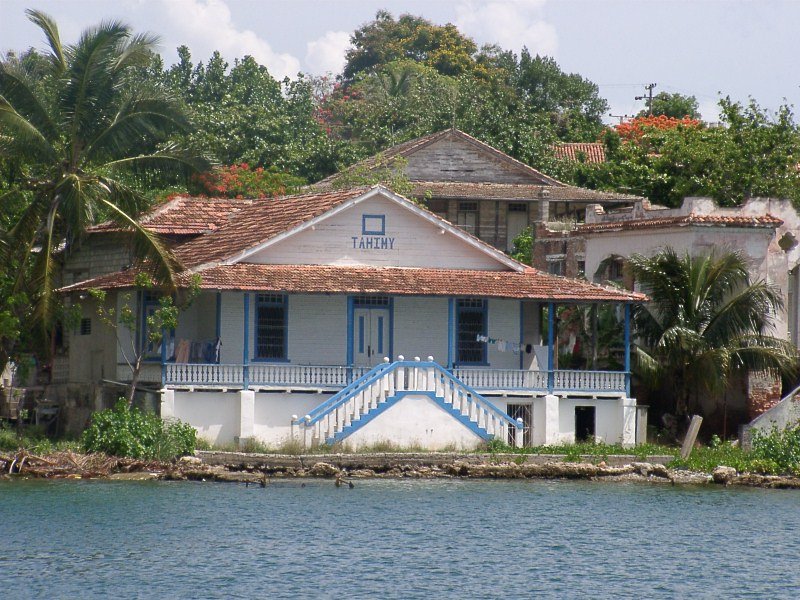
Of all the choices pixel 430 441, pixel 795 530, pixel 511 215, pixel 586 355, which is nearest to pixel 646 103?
pixel 511 215

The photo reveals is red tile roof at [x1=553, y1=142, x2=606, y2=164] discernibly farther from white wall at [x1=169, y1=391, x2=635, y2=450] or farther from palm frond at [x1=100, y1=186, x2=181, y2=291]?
palm frond at [x1=100, y1=186, x2=181, y2=291]

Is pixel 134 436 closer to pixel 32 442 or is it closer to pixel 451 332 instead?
pixel 32 442

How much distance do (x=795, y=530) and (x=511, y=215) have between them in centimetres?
3003

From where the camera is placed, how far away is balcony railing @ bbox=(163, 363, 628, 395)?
1487 inches

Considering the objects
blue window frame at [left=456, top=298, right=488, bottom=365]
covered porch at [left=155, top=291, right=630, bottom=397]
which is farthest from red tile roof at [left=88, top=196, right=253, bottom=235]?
blue window frame at [left=456, top=298, right=488, bottom=365]

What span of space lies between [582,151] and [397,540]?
43.3 meters

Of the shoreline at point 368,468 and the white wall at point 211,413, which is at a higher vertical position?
the white wall at point 211,413

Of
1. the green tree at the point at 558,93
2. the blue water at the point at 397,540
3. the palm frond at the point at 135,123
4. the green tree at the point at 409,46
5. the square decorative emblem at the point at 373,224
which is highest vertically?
the green tree at the point at 409,46

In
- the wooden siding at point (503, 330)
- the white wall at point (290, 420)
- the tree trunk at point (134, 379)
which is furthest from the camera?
the wooden siding at point (503, 330)

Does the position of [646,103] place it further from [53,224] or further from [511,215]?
[53,224]

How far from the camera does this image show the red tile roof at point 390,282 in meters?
38.2

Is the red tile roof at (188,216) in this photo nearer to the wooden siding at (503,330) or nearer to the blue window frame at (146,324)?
the blue window frame at (146,324)

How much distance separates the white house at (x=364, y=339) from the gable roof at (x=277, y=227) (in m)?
0.07

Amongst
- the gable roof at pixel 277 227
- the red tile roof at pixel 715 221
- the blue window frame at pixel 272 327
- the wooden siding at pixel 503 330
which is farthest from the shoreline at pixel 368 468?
the red tile roof at pixel 715 221
